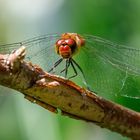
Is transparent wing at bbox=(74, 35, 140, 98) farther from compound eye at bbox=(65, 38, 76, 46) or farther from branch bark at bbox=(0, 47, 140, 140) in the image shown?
branch bark at bbox=(0, 47, 140, 140)

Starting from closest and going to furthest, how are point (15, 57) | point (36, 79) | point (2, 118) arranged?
point (15, 57), point (36, 79), point (2, 118)

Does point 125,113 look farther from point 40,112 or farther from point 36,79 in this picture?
point 40,112

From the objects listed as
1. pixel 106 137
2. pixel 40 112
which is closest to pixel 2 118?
pixel 40 112

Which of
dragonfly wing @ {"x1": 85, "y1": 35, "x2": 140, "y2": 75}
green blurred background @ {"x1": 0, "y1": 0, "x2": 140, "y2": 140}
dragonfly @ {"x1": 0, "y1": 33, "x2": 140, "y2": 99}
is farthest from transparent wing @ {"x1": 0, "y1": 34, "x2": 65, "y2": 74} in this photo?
dragonfly wing @ {"x1": 85, "y1": 35, "x2": 140, "y2": 75}

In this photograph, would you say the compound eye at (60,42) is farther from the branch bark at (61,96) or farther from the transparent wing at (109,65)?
the branch bark at (61,96)

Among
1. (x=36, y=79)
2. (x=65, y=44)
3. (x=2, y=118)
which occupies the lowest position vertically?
(x=2, y=118)
